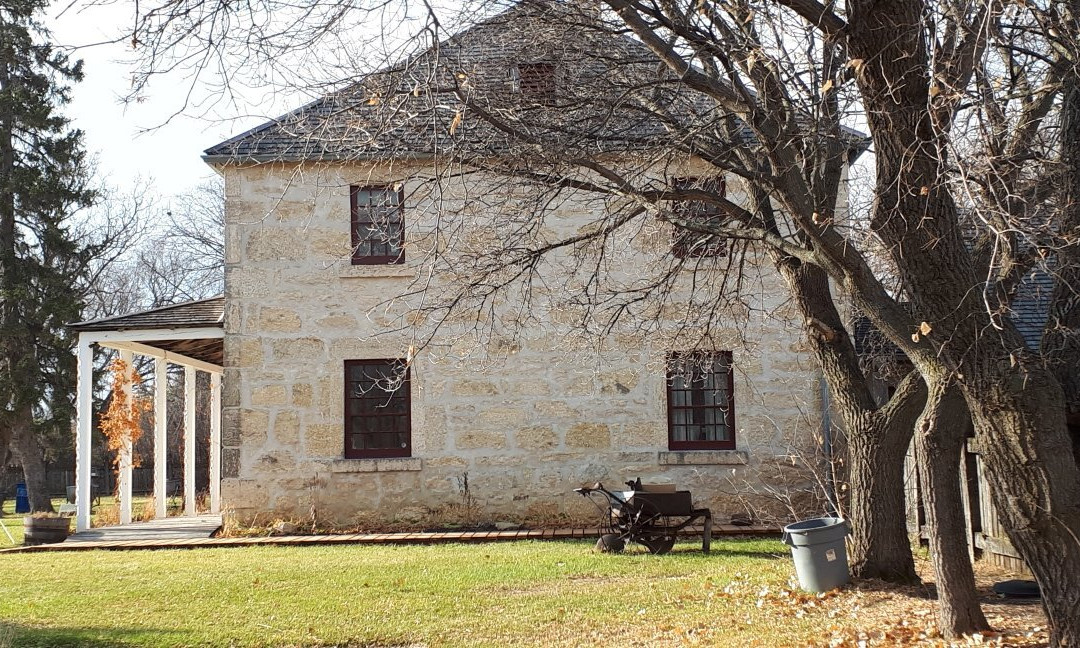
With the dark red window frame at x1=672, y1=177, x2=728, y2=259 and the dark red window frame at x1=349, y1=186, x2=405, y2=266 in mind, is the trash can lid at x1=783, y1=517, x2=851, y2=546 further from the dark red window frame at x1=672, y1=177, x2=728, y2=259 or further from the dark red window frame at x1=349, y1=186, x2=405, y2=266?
the dark red window frame at x1=349, y1=186, x2=405, y2=266

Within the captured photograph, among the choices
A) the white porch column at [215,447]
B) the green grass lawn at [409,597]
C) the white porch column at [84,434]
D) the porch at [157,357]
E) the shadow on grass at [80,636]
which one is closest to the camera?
the shadow on grass at [80,636]

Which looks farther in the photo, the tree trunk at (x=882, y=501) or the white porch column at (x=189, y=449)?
the white porch column at (x=189, y=449)

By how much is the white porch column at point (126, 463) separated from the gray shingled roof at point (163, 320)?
48.7 inches

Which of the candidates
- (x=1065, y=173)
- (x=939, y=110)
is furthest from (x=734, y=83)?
(x=1065, y=173)

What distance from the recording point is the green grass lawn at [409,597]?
762 cm

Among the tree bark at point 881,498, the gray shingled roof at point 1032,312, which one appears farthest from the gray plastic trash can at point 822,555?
the gray shingled roof at point 1032,312

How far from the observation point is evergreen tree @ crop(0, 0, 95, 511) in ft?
81.1

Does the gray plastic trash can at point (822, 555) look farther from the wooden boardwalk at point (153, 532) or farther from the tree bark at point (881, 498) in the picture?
the wooden boardwalk at point (153, 532)

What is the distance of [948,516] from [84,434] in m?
12.7

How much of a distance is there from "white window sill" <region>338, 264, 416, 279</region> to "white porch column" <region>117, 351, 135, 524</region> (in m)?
4.45

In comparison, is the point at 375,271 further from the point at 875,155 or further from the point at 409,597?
the point at 875,155

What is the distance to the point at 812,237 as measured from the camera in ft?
21.5

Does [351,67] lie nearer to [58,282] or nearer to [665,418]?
[665,418]

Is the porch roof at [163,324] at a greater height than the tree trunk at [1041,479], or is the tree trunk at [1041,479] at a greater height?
the porch roof at [163,324]
